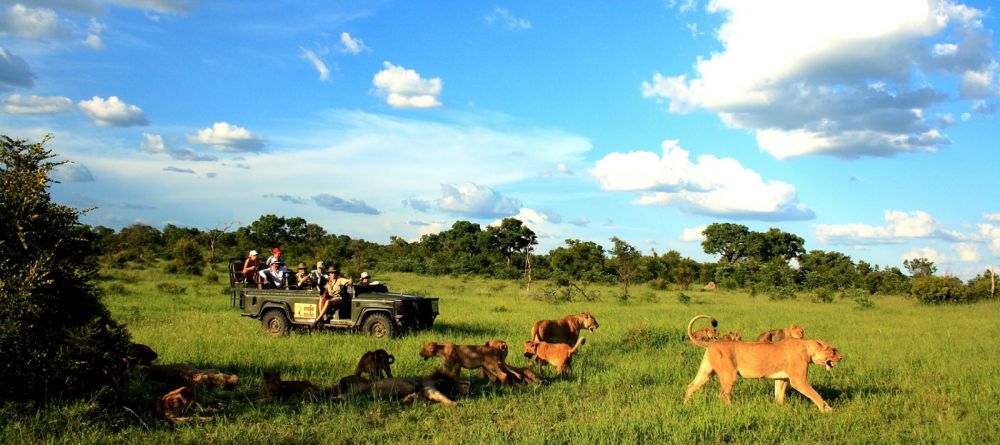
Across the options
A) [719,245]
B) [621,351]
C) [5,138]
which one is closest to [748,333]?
[621,351]

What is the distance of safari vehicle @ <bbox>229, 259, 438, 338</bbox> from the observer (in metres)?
13.7

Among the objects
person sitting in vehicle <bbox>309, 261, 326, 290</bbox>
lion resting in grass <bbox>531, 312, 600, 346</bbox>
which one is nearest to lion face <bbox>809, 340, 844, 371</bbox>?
lion resting in grass <bbox>531, 312, 600, 346</bbox>

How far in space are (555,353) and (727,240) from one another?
66.9 meters

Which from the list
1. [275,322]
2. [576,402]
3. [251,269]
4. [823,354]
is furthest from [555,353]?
[251,269]

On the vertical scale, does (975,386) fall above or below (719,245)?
below

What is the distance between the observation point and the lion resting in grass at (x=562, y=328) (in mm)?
11148

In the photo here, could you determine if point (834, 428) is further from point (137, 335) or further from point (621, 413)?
point (137, 335)

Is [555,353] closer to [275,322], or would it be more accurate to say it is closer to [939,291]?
[275,322]

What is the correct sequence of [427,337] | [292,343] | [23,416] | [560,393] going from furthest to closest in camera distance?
[427,337] → [292,343] → [560,393] → [23,416]

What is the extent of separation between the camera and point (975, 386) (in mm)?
9289

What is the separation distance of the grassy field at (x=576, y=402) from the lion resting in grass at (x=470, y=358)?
44cm

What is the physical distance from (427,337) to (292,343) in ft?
8.59

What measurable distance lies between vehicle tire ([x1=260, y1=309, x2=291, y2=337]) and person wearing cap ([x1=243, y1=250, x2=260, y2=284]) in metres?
1.17

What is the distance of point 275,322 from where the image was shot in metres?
14.6
